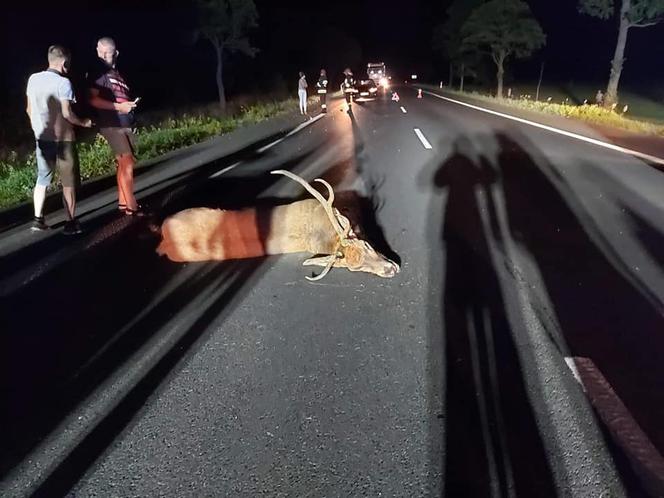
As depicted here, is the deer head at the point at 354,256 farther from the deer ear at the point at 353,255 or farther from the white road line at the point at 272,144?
the white road line at the point at 272,144

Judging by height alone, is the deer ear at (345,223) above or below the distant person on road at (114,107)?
below

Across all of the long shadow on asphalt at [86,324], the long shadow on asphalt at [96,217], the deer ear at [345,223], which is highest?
the deer ear at [345,223]

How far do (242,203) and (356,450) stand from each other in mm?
5972

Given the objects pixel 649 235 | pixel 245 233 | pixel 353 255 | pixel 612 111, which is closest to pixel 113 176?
pixel 245 233

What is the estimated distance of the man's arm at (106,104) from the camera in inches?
289

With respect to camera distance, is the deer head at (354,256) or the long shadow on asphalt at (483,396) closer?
the long shadow on asphalt at (483,396)

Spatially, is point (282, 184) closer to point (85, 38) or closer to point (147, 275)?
point (147, 275)

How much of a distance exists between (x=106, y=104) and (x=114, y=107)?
0.10 meters

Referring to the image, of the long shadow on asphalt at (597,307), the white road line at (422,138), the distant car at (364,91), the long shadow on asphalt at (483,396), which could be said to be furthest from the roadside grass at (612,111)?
the long shadow on asphalt at (483,396)

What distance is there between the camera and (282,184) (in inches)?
399

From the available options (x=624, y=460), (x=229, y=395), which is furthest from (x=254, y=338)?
(x=624, y=460)

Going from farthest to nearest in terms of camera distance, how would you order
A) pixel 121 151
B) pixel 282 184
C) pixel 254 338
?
1. pixel 282 184
2. pixel 121 151
3. pixel 254 338

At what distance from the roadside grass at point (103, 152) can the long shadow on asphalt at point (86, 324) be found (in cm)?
348

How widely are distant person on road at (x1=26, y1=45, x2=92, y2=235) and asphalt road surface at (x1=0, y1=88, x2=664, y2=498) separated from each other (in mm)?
774
